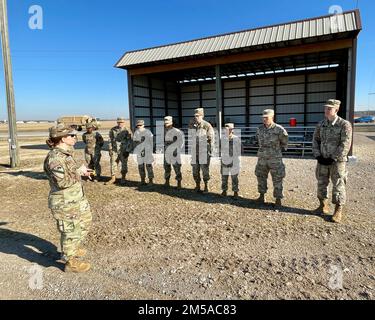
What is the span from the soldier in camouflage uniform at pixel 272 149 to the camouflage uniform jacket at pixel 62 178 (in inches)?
134

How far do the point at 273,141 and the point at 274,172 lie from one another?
0.59m

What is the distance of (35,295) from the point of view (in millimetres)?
2754

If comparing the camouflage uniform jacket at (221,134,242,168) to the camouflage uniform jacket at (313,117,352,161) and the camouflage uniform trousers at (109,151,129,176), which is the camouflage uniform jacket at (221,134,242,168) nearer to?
the camouflage uniform jacket at (313,117,352,161)

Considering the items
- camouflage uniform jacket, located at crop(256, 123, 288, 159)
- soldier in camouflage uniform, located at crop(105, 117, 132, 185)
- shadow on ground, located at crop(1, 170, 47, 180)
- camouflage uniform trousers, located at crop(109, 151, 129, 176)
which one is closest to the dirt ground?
camouflage uniform jacket, located at crop(256, 123, 288, 159)

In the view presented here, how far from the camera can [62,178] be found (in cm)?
302

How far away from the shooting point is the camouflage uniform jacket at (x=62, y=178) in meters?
3.02

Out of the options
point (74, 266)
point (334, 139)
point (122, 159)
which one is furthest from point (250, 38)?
point (74, 266)

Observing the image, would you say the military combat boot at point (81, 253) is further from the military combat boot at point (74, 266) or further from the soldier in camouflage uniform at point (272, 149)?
the soldier in camouflage uniform at point (272, 149)

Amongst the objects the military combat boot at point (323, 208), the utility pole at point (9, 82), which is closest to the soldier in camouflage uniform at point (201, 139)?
the military combat boot at point (323, 208)

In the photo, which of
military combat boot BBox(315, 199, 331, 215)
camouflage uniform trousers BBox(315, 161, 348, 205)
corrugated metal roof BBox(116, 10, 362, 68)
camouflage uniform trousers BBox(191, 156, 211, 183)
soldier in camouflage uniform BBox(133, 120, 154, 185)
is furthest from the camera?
corrugated metal roof BBox(116, 10, 362, 68)

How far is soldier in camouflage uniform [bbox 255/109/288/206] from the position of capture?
505 cm

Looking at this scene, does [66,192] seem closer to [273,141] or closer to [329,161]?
[273,141]

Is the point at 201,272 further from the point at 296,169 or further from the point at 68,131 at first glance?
the point at 296,169

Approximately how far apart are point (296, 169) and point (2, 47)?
11560 millimetres
